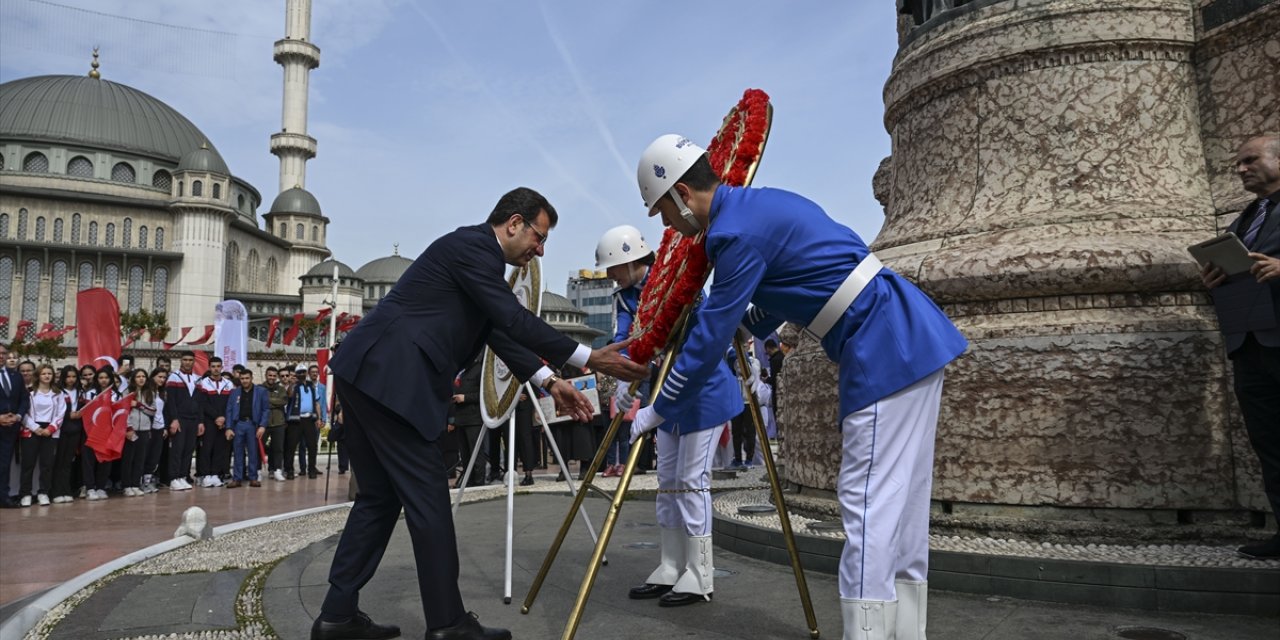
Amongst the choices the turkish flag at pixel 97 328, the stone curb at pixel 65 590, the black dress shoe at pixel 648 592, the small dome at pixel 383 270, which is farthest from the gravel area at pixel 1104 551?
the small dome at pixel 383 270

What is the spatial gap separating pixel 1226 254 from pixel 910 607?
92.9 inches

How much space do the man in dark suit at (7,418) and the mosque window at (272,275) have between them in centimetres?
8012

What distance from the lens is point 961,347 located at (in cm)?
300

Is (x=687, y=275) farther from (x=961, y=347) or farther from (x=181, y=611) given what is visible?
(x=181, y=611)

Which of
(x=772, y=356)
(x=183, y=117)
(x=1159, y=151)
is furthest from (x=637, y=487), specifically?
(x=183, y=117)

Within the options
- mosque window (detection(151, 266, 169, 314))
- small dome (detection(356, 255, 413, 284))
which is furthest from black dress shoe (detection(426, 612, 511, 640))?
small dome (detection(356, 255, 413, 284))

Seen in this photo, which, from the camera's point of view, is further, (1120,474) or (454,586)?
(1120,474)

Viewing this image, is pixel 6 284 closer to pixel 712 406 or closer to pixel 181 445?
pixel 181 445

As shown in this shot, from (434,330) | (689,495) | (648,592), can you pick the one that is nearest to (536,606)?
(648,592)

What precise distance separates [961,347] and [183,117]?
337 ft

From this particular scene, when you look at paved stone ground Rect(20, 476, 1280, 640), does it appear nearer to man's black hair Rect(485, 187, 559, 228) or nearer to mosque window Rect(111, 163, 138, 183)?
man's black hair Rect(485, 187, 559, 228)

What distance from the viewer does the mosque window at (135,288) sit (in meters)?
72.4

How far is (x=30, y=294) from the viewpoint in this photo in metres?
70.8

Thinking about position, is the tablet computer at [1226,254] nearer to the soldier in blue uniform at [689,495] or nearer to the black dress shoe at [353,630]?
the soldier in blue uniform at [689,495]
